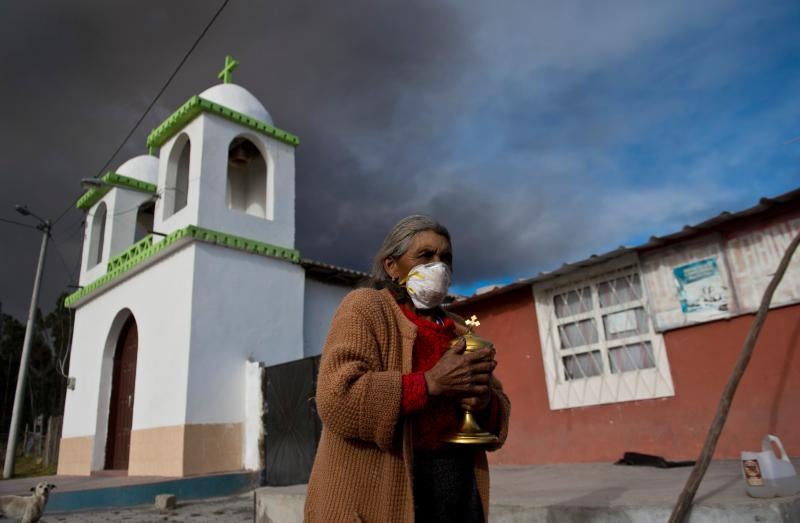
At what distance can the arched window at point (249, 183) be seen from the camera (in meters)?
11.7

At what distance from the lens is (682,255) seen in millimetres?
5547

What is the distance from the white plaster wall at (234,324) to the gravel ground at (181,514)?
144cm

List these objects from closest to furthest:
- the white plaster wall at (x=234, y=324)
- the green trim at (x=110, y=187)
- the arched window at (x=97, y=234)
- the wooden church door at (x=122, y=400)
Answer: the white plaster wall at (x=234, y=324) < the wooden church door at (x=122, y=400) < the green trim at (x=110, y=187) < the arched window at (x=97, y=234)

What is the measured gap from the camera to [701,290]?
5.37 metres

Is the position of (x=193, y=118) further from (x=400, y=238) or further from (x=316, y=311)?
(x=400, y=238)

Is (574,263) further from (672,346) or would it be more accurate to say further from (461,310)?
(461,310)

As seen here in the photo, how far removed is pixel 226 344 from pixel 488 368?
8314 mm

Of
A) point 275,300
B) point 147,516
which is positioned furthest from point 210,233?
point 147,516

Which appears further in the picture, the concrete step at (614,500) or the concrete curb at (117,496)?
the concrete curb at (117,496)

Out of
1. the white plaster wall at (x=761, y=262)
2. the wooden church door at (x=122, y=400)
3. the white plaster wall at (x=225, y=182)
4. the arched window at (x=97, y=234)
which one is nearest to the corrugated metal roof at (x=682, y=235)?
the white plaster wall at (x=761, y=262)

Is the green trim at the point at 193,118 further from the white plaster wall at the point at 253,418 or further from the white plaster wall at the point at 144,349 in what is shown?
the white plaster wall at the point at 253,418

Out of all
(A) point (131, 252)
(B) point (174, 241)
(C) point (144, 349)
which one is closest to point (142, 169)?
(A) point (131, 252)

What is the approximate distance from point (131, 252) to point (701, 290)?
10.4 meters

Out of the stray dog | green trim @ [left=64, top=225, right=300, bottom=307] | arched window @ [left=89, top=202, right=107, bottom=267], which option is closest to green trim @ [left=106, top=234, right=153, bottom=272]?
green trim @ [left=64, top=225, right=300, bottom=307]
